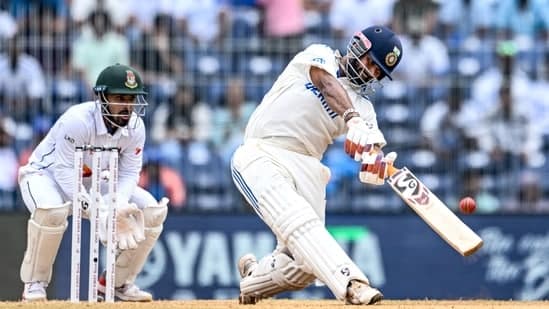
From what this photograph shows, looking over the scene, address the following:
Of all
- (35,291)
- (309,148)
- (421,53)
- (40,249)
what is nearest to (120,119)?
(40,249)

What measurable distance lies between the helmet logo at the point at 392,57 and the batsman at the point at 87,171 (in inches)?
73.3

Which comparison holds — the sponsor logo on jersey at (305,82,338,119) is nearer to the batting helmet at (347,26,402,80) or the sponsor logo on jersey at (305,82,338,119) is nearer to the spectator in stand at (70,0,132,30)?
the batting helmet at (347,26,402,80)

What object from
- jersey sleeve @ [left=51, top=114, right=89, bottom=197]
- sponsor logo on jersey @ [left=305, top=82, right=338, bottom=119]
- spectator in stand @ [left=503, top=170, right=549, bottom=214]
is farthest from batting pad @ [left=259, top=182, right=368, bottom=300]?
spectator in stand @ [left=503, top=170, right=549, bottom=214]

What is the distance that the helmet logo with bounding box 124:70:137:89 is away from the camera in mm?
8531

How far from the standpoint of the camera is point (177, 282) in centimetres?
1277

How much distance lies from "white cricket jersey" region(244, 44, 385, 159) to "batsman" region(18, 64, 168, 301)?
1136mm

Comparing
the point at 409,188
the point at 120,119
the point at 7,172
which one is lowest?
the point at 7,172

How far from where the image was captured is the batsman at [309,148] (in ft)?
23.1

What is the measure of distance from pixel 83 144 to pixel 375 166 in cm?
234

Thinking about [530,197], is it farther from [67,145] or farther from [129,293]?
[67,145]

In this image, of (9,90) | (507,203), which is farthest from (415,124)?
(9,90)

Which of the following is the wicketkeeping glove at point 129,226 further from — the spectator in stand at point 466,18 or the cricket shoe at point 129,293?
the spectator in stand at point 466,18

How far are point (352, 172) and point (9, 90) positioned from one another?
3527 mm

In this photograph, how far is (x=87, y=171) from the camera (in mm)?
8695
